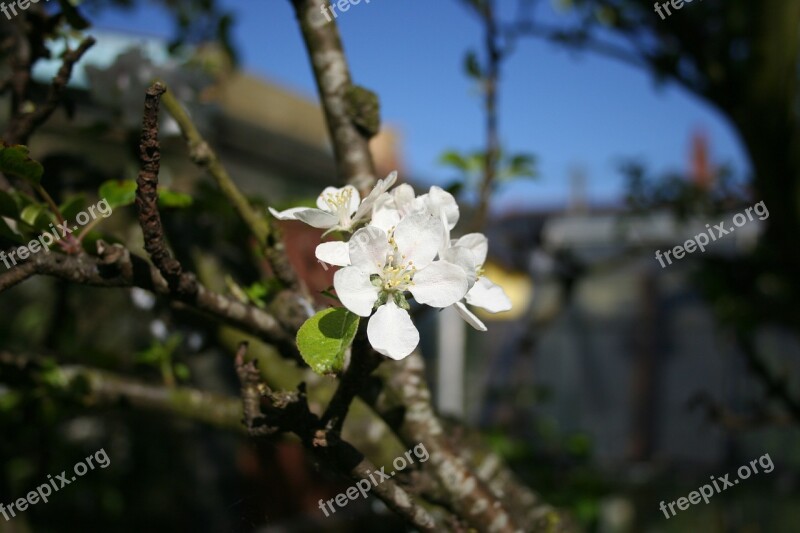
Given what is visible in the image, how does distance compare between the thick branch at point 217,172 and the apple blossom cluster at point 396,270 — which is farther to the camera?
the thick branch at point 217,172

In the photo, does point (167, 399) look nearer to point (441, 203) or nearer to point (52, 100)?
point (52, 100)

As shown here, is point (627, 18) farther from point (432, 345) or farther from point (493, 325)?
point (493, 325)

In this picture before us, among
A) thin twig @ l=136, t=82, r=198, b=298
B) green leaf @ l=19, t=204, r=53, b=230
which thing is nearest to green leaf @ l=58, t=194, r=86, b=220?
green leaf @ l=19, t=204, r=53, b=230

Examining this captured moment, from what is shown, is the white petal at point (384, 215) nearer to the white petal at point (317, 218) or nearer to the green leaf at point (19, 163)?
the white petal at point (317, 218)

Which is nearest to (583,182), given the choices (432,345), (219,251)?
(432,345)
